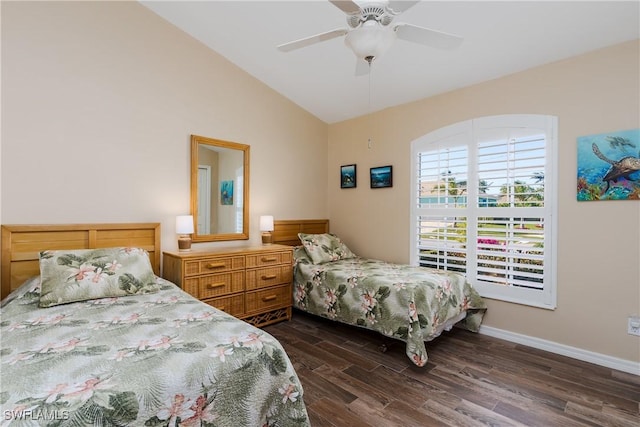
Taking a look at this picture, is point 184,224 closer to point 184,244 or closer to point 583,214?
point 184,244

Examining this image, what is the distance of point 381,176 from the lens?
4.00m

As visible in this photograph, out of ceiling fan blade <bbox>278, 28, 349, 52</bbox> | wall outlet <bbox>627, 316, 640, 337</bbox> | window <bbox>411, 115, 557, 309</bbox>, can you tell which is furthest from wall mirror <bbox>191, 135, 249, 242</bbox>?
wall outlet <bbox>627, 316, 640, 337</bbox>

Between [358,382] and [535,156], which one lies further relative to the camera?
[535,156]

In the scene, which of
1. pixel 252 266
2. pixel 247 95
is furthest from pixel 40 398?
pixel 247 95

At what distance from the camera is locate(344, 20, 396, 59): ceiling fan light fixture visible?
167 cm

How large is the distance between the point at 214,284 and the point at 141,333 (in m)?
1.40

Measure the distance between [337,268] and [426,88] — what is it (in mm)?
2145

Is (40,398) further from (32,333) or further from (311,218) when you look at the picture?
(311,218)

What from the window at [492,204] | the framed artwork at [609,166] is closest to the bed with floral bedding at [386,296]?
the window at [492,204]

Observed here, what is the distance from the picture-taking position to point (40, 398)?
1019 millimetres

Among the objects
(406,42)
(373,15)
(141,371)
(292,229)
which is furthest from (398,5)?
(292,229)

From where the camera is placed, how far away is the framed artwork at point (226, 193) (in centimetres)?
350

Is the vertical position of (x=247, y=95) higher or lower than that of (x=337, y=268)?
higher

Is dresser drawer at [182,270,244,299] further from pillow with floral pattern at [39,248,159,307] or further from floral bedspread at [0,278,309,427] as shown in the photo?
floral bedspread at [0,278,309,427]
